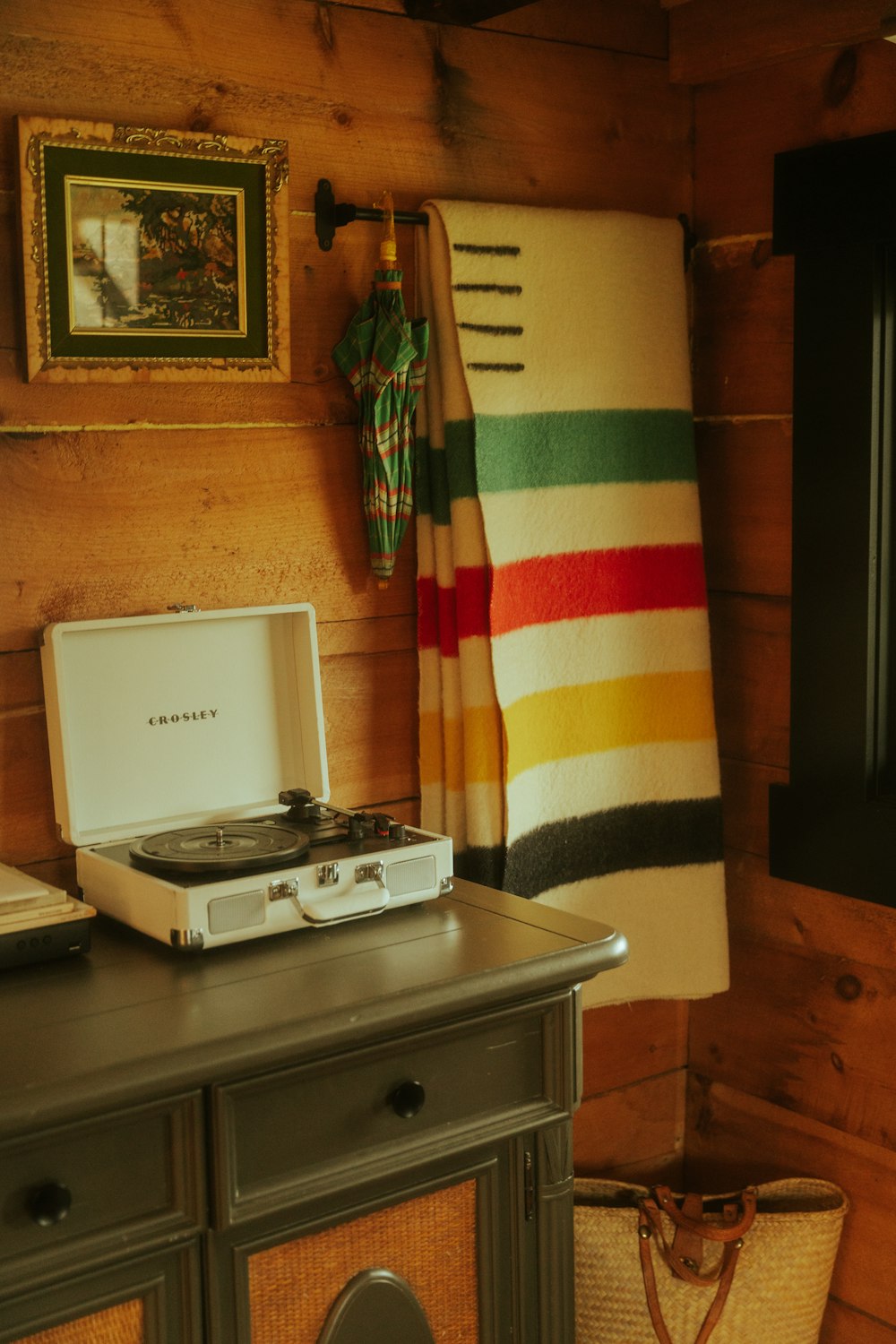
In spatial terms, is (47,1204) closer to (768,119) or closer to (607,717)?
(607,717)

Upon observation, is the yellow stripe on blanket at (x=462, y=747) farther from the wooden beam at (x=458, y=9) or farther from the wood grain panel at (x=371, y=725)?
the wooden beam at (x=458, y=9)

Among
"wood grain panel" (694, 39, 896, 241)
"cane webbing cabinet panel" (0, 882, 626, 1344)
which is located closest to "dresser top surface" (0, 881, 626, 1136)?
"cane webbing cabinet panel" (0, 882, 626, 1344)

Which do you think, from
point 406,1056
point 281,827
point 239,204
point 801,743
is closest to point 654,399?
point 801,743

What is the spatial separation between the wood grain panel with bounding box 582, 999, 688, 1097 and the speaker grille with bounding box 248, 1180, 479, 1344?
0.73 metres

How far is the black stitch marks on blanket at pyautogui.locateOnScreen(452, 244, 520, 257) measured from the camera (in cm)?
178

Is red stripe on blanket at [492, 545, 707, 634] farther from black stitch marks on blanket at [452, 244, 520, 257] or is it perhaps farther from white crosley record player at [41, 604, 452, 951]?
black stitch marks on blanket at [452, 244, 520, 257]

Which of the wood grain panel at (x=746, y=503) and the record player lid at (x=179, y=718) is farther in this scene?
the wood grain panel at (x=746, y=503)

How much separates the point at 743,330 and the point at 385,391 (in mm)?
589

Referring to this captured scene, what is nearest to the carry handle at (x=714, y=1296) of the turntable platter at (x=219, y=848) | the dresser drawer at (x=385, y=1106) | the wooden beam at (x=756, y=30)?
the dresser drawer at (x=385, y=1106)

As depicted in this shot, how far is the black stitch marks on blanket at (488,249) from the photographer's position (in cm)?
178

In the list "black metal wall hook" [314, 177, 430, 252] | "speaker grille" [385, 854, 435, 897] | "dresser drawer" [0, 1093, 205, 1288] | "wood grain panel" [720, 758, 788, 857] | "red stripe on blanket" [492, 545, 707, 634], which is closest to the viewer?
"dresser drawer" [0, 1093, 205, 1288]

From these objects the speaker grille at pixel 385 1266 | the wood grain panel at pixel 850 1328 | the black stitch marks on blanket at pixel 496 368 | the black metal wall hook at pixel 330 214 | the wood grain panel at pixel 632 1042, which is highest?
the black metal wall hook at pixel 330 214

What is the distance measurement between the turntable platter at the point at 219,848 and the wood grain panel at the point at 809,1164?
99 cm

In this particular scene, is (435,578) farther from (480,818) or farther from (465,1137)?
(465,1137)
